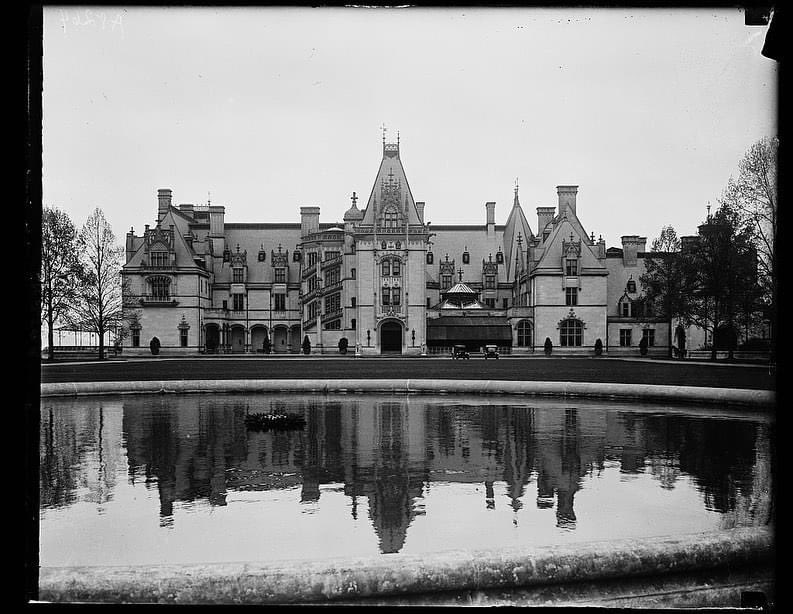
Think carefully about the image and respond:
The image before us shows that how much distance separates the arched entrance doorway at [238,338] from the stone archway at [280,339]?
2873 mm

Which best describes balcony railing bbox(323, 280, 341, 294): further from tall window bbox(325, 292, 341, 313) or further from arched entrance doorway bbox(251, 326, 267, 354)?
arched entrance doorway bbox(251, 326, 267, 354)

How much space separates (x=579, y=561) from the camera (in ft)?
16.4

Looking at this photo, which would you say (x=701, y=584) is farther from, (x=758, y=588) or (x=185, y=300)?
(x=185, y=300)

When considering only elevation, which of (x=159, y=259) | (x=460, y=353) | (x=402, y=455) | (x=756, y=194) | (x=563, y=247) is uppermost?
(x=563, y=247)

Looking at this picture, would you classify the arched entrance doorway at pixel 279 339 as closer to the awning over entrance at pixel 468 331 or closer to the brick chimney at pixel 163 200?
the awning over entrance at pixel 468 331

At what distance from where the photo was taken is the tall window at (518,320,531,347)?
Result: 65.3 metres

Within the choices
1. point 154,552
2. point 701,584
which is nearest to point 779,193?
point 701,584

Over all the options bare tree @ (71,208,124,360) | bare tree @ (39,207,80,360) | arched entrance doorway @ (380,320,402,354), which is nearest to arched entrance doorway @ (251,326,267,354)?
arched entrance doorway @ (380,320,402,354)

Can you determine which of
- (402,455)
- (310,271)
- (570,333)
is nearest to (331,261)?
(310,271)

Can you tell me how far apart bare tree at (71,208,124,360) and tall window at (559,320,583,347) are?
121ft

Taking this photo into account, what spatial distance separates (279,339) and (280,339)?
0.35 feet

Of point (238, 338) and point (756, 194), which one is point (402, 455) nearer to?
point (756, 194)

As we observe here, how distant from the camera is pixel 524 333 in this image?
6550 cm

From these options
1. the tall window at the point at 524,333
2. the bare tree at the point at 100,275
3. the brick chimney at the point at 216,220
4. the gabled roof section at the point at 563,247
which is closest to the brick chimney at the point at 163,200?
the brick chimney at the point at 216,220
